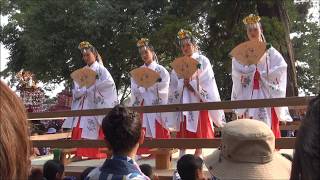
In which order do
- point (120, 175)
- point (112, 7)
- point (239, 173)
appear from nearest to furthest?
point (239, 173) → point (120, 175) → point (112, 7)

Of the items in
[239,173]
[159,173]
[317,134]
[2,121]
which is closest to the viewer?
[317,134]

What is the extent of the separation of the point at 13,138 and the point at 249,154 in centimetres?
112

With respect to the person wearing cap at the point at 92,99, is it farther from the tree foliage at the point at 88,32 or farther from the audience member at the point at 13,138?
the tree foliage at the point at 88,32

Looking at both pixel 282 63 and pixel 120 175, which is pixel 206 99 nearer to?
pixel 282 63

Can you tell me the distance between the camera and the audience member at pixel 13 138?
117cm

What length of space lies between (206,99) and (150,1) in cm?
1175

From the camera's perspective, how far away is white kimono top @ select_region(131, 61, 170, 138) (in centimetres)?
839

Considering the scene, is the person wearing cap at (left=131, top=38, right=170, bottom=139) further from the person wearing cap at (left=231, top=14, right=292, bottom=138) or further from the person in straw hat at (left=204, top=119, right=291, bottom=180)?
the person in straw hat at (left=204, top=119, right=291, bottom=180)

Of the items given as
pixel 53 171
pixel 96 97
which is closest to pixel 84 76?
pixel 96 97

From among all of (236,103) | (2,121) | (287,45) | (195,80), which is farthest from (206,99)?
(2,121)

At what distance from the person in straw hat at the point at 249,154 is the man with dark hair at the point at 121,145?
522 millimetres

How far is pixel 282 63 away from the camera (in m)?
7.25

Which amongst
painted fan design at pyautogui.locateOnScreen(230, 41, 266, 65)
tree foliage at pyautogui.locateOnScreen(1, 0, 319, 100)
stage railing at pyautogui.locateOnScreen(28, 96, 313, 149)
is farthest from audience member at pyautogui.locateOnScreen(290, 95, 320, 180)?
tree foliage at pyautogui.locateOnScreen(1, 0, 319, 100)

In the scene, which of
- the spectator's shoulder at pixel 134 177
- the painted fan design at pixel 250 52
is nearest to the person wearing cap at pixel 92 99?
the painted fan design at pixel 250 52
